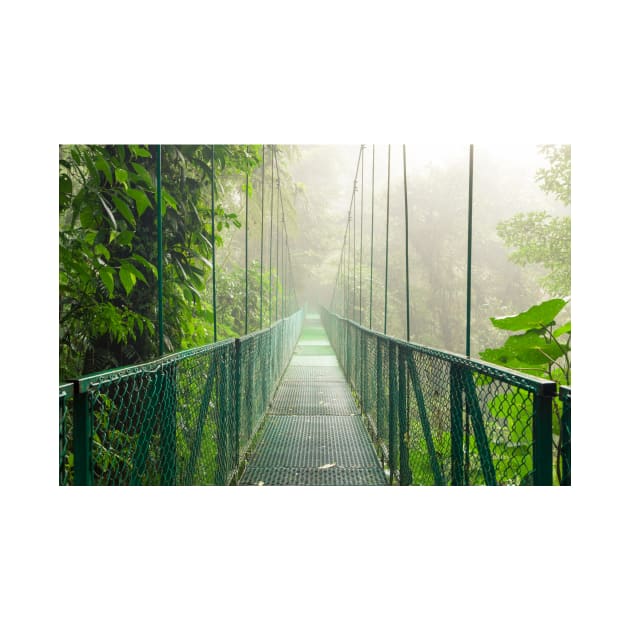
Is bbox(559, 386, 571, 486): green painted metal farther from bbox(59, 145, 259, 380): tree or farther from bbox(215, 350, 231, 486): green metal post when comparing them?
bbox(215, 350, 231, 486): green metal post

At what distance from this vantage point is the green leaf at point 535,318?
1.76 meters

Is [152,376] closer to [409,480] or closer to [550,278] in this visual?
[409,480]

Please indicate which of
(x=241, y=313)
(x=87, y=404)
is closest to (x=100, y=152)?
(x=87, y=404)

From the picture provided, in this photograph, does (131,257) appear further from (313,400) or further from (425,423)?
(313,400)

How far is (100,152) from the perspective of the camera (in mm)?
1925

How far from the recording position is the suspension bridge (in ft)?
3.66

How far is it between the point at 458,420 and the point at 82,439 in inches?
45.8

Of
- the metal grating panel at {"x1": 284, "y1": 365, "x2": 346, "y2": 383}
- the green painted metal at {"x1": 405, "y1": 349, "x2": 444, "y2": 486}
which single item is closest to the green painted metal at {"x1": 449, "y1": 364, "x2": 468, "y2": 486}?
the green painted metal at {"x1": 405, "y1": 349, "x2": 444, "y2": 486}

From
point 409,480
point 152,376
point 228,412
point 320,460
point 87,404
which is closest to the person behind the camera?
point 87,404

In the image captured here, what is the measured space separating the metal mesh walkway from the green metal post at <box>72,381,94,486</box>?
1691mm

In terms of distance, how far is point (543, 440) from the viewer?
1.10 metres

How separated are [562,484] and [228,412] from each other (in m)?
1.82

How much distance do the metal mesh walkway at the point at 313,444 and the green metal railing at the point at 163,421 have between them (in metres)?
0.22

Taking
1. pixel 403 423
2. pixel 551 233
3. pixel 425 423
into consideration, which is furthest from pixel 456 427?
pixel 551 233
